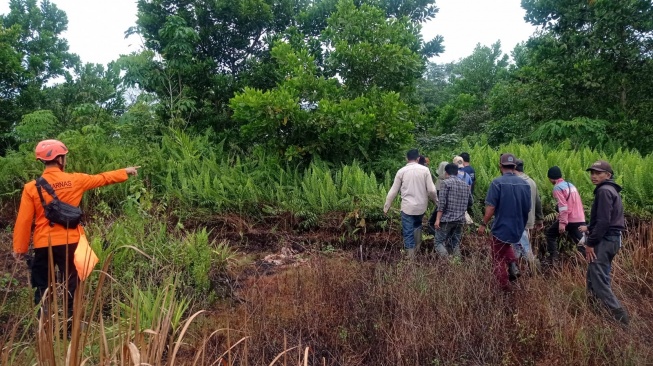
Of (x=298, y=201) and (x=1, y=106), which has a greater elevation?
(x=1, y=106)

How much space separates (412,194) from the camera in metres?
6.50

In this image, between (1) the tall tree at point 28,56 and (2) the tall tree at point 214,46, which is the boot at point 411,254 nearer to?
(2) the tall tree at point 214,46

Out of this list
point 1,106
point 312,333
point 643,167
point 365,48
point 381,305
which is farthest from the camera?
point 1,106

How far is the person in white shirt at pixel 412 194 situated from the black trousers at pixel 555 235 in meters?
1.60

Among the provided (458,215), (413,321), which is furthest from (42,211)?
(458,215)

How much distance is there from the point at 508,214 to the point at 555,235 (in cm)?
157

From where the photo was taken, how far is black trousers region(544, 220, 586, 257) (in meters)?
6.12

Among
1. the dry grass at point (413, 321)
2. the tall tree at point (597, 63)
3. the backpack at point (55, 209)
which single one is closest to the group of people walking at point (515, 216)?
the dry grass at point (413, 321)

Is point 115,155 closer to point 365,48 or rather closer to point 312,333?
point 365,48

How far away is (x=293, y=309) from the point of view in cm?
442

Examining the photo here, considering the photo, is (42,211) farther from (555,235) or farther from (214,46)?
(214,46)

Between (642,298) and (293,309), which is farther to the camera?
(642,298)

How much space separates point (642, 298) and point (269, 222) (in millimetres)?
5331

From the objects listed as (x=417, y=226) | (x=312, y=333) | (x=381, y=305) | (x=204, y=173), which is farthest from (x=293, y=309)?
(x=204, y=173)
